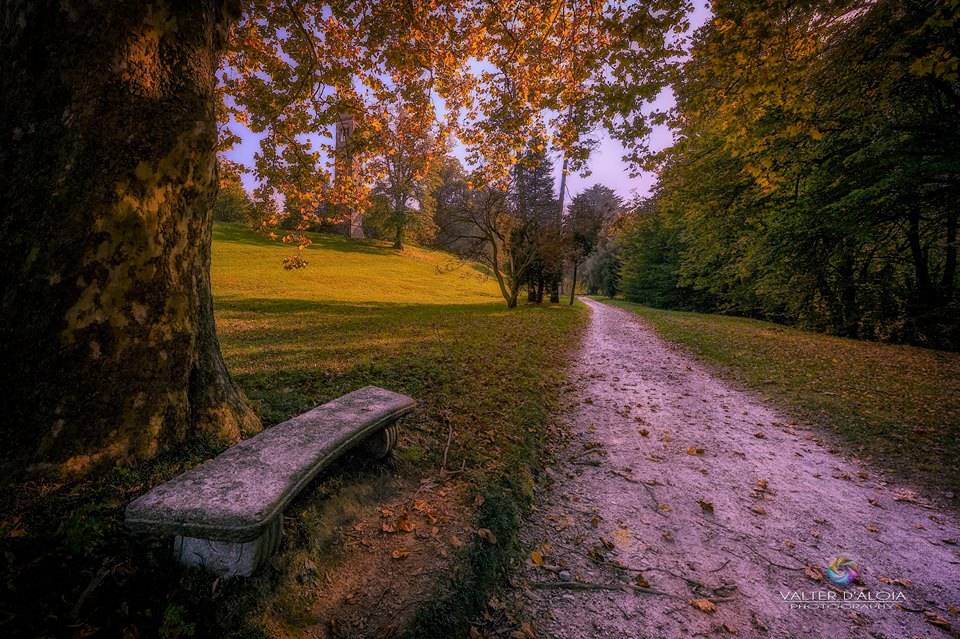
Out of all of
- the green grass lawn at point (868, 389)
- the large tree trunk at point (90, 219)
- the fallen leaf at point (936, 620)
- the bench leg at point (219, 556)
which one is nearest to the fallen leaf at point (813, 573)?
the fallen leaf at point (936, 620)

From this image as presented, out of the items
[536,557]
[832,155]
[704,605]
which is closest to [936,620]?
[704,605]

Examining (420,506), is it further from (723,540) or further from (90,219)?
(90,219)

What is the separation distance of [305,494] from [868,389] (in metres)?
9.81

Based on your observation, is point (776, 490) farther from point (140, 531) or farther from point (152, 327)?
point (152, 327)

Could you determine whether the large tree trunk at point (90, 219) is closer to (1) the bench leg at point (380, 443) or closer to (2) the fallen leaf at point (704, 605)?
(1) the bench leg at point (380, 443)

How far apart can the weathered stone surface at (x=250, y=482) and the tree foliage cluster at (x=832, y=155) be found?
578 centimetres

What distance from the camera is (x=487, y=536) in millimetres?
2785

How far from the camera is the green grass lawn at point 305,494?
5.35 ft

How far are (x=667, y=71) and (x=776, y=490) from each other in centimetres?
539

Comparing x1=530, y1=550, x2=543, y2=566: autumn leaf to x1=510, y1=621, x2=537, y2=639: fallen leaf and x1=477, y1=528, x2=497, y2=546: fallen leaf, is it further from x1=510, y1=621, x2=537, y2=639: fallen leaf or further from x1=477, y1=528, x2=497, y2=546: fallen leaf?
x1=510, y1=621, x2=537, y2=639: fallen leaf

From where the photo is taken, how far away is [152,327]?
2504 mm

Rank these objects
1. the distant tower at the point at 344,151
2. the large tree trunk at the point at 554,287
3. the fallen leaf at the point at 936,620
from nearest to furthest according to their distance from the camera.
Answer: the fallen leaf at the point at 936,620, the distant tower at the point at 344,151, the large tree trunk at the point at 554,287

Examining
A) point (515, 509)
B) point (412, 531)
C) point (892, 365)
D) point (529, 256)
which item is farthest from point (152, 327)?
point (529, 256)

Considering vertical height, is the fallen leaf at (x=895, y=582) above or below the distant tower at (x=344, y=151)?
below
